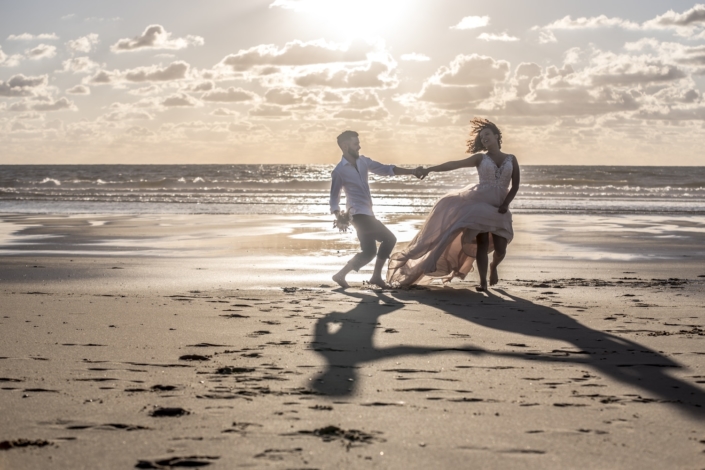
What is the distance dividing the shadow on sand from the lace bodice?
4.50 ft

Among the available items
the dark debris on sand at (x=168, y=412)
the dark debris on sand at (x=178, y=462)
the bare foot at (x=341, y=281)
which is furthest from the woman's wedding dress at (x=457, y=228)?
the dark debris on sand at (x=178, y=462)

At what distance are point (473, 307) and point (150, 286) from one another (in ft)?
11.1

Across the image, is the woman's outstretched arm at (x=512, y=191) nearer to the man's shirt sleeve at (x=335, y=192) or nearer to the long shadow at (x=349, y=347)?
the man's shirt sleeve at (x=335, y=192)

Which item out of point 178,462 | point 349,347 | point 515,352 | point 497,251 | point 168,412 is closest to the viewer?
point 178,462

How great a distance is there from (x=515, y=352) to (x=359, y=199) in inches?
147

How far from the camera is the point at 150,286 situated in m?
8.27

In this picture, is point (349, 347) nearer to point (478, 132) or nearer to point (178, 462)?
point (178, 462)

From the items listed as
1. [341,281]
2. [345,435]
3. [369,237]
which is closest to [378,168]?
[369,237]

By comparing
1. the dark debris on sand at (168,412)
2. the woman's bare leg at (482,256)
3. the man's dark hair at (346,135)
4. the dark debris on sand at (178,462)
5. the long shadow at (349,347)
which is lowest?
the dark debris on sand at (178,462)

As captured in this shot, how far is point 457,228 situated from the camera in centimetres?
835

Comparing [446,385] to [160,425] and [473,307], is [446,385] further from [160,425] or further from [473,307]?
[473,307]

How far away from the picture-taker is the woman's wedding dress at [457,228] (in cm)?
837

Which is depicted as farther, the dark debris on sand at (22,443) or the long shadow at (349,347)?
the long shadow at (349,347)

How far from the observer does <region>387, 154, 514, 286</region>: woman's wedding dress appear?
837cm
